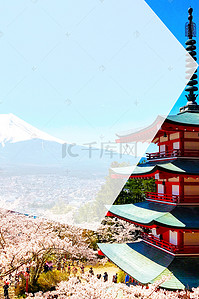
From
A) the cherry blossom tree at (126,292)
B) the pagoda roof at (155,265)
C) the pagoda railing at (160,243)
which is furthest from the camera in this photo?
the pagoda railing at (160,243)

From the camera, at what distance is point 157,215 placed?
9555mm

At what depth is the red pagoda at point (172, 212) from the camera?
27.9ft

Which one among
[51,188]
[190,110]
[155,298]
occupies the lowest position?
[155,298]

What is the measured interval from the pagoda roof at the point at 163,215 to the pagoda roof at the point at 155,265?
57.2 inches

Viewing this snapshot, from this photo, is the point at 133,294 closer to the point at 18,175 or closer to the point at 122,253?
the point at 122,253

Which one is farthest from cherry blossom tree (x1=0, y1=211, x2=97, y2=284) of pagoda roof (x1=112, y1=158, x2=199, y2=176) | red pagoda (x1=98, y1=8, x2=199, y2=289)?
pagoda roof (x1=112, y1=158, x2=199, y2=176)

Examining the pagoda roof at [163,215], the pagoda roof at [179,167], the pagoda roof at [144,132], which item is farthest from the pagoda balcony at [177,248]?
the pagoda roof at [144,132]

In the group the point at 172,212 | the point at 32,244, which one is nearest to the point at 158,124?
the point at 172,212

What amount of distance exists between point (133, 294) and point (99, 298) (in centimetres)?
108

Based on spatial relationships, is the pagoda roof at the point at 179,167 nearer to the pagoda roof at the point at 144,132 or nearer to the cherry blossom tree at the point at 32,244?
the pagoda roof at the point at 144,132

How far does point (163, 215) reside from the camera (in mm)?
9242

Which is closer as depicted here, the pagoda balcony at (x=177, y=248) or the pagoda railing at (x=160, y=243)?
the pagoda balcony at (x=177, y=248)

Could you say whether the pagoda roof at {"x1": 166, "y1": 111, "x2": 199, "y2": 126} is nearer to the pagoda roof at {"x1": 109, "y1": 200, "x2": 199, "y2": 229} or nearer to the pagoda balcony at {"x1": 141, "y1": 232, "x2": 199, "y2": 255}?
the pagoda roof at {"x1": 109, "y1": 200, "x2": 199, "y2": 229}

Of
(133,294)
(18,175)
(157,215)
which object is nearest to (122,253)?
(157,215)
